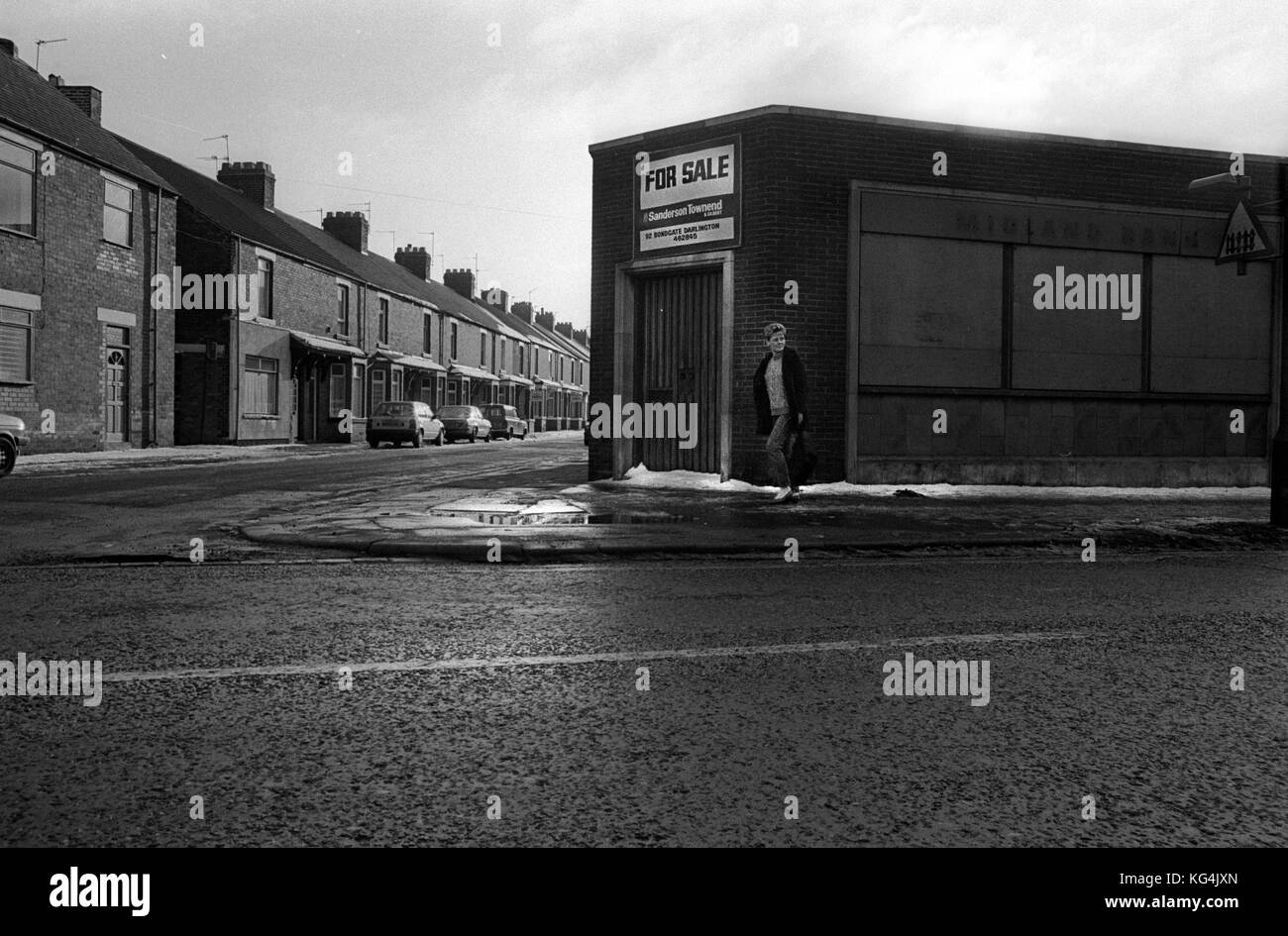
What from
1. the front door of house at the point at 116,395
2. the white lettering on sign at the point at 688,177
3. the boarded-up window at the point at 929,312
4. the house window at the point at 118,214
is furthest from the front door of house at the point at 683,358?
the house window at the point at 118,214

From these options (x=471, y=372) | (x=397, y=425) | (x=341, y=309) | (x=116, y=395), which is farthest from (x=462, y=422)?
(x=116, y=395)

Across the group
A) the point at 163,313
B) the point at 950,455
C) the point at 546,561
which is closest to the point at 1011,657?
the point at 546,561

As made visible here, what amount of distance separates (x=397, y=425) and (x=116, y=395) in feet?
33.3

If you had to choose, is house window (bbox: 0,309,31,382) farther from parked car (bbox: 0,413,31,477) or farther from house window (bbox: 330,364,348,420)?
house window (bbox: 330,364,348,420)

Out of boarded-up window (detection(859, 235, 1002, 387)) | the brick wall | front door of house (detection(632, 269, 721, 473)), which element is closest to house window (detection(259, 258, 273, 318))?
the brick wall

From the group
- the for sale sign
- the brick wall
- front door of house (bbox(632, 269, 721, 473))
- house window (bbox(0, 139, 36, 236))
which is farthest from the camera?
the brick wall

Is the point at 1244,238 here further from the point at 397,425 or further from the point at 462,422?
the point at 462,422

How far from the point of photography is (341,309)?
39.8 metres

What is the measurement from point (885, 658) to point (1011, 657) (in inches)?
24.5

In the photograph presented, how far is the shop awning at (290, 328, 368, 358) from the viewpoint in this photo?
1380 inches

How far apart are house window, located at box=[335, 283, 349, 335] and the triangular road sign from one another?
109 ft

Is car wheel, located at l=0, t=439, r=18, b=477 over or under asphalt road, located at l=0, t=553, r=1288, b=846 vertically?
over

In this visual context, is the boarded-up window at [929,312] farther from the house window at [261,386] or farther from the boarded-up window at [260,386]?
the house window at [261,386]
